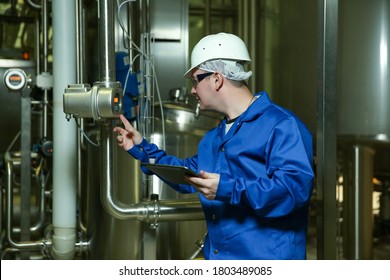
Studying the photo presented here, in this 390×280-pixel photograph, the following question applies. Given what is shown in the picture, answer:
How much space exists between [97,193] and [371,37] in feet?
5.05

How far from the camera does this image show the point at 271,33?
2.96 meters

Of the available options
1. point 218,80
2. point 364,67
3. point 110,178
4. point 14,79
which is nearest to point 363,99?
point 364,67

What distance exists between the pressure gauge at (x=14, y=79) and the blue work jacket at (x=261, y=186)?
3.73 feet

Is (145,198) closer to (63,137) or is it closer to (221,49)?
(63,137)

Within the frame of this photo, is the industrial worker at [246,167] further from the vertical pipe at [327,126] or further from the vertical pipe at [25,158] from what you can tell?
the vertical pipe at [25,158]

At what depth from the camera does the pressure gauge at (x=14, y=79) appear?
215 centimetres

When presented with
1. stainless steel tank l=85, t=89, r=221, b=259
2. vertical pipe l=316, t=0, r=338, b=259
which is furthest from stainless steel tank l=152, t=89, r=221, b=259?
vertical pipe l=316, t=0, r=338, b=259

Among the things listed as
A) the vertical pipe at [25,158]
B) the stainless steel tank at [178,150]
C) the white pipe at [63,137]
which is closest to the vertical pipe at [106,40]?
the white pipe at [63,137]

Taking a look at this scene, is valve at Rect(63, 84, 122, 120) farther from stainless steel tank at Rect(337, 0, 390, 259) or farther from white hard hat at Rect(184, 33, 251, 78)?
stainless steel tank at Rect(337, 0, 390, 259)

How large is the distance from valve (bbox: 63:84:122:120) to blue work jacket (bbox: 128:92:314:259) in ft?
1.13

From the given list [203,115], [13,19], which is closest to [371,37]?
[203,115]

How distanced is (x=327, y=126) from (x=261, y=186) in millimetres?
363

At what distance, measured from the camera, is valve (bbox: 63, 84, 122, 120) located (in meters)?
1.48

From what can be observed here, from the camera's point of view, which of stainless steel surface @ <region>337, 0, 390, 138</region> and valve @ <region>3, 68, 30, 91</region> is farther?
stainless steel surface @ <region>337, 0, 390, 138</region>
